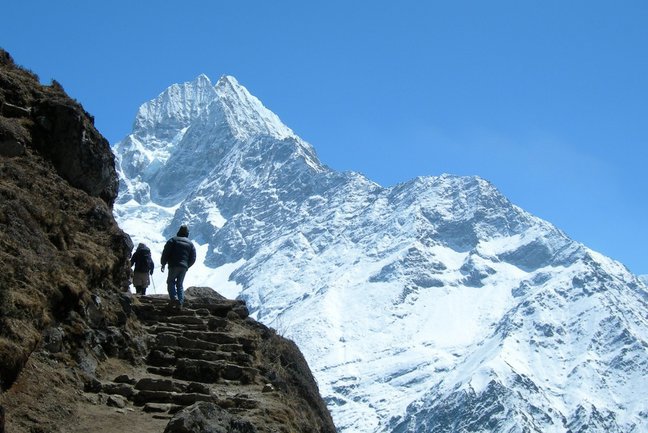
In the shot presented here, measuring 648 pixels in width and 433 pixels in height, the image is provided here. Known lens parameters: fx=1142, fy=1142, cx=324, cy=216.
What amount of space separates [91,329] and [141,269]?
739cm

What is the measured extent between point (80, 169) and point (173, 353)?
392 cm

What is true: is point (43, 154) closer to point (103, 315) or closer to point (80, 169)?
point (80, 169)

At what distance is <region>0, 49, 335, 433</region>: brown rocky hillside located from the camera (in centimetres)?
1348

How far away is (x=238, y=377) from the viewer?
17.1 meters

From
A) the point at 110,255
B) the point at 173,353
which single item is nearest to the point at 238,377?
the point at 173,353

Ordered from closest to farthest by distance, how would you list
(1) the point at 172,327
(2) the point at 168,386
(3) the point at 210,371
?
(2) the point at 168,386
(3) the point at 210,371
(1) the point at 172,327

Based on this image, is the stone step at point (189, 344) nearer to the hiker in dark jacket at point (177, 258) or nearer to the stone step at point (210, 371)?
the stone step at point (210, 371)

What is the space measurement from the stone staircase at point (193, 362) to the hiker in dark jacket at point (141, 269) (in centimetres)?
225

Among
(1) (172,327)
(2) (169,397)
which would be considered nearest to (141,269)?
(1) (172,327)

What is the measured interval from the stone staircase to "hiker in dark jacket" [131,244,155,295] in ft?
7.37

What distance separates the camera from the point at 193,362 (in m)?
17.0

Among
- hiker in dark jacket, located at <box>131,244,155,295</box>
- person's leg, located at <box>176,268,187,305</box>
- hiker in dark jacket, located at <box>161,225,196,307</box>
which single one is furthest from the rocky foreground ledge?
hiker in dark jacket, located at <box>131,244,155,295</box>

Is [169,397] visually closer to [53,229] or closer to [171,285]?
[53,229]

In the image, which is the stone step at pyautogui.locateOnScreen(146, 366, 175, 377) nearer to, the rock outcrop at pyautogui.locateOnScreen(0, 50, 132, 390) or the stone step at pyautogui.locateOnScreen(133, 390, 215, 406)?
the rock outcrop at pyautogui.locateOnScreen(0, 50, 132, 390)
